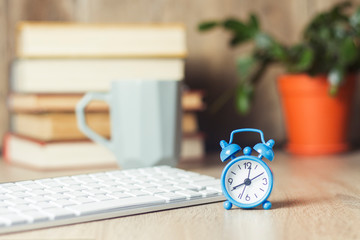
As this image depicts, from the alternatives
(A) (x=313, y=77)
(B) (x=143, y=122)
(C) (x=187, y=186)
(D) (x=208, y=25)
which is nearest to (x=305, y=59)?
(A) (x=313, y=77)

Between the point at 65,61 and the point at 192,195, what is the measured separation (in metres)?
0.41

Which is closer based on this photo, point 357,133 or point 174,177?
point 174,177

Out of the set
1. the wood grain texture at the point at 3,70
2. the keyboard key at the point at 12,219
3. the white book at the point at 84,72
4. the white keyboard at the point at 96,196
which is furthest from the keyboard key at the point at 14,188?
the wood grain texture at the point at 3,70

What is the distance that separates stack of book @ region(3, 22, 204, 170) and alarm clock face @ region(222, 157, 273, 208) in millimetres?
360

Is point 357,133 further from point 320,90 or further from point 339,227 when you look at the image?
point 339,227

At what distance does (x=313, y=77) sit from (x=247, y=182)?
0.45 meters

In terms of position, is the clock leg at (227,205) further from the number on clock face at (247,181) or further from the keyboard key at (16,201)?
the keyboard key at (16,201)

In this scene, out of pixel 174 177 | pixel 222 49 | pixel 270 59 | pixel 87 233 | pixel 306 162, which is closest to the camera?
pixel 87 233

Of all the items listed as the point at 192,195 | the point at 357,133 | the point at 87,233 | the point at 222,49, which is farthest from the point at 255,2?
the point at 87,233

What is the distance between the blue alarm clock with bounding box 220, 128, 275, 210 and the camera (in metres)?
0.48

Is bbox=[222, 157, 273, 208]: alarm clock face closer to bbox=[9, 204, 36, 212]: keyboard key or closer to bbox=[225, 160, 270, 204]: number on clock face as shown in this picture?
bbox=[225, 160, 270, 204]: number on clock face

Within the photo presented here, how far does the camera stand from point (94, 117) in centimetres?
82

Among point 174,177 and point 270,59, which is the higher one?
point 270,59

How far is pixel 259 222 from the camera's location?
436mm
